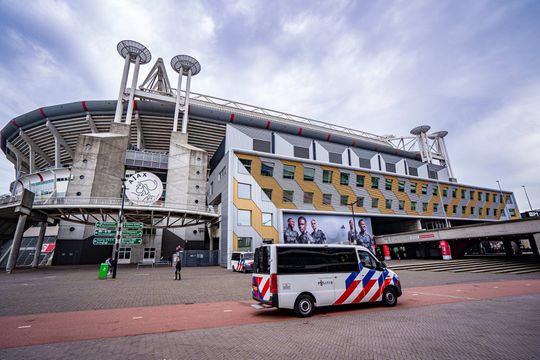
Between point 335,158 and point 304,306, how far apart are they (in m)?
35.0

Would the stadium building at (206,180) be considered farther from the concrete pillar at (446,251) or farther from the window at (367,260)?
the window at (367,260)

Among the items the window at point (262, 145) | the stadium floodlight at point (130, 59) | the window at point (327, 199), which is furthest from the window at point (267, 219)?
the stadium floodlight at point (130, 59)

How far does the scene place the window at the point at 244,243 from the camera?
91.5 ft

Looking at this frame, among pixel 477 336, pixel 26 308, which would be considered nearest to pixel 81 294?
pixel 26 308

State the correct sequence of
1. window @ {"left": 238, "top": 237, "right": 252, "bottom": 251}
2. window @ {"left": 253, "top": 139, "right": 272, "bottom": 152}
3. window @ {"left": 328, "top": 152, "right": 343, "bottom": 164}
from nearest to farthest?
window @ {"left": 238, "top": 237, "right": 252, "bottom": 251} < window @ {"left": 253, "top": 139, "right": 272, "bottom": 152} < window @ {"left": 328, "top": 152, "right": 343, "bottom": 164}

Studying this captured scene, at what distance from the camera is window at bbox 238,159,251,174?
30.3 meters

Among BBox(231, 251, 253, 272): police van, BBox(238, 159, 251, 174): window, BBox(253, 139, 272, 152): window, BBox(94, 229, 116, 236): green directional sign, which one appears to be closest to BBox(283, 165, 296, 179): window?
BBox(253, 139, 272, 152): window

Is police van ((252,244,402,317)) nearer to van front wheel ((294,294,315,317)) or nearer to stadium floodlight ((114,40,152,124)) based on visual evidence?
van front wheel ((294,294,315,317))

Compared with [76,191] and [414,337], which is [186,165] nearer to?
[76,191]

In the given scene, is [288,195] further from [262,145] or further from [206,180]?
[206,180]

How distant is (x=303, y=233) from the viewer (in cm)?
3195

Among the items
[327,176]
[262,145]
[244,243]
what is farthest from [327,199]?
[244,243]

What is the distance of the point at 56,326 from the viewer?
6965 millimetres

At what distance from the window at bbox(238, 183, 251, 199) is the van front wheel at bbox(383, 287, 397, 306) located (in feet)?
70.4
